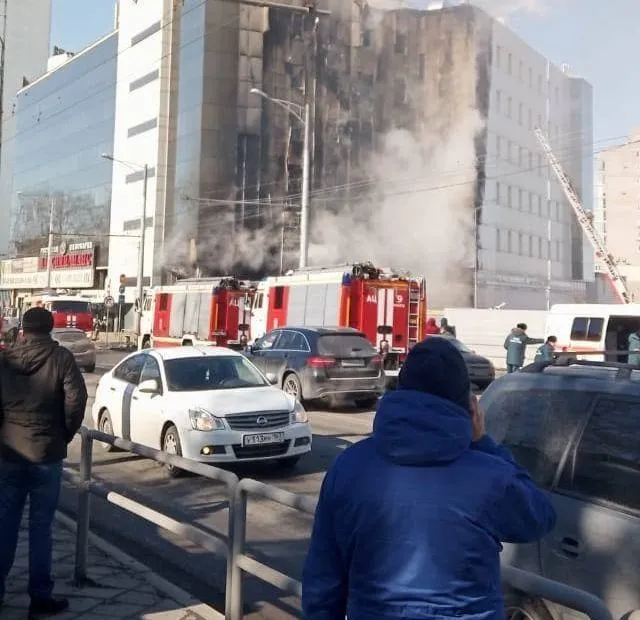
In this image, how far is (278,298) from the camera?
2272 centimetres

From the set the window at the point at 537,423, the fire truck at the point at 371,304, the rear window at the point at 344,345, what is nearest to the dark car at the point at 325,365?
the rear window at the point at 344,345

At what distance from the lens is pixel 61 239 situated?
67.1m

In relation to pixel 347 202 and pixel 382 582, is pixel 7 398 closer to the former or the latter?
pixel 382 582

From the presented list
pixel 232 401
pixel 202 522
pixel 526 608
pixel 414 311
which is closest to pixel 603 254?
pixel 414 311

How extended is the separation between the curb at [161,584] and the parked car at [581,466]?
1805 millimetres

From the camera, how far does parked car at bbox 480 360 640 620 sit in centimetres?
299

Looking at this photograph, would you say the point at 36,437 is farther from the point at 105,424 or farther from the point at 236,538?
the point at 105,424

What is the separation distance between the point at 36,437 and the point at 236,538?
1.26m

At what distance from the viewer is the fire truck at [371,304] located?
19.5 m

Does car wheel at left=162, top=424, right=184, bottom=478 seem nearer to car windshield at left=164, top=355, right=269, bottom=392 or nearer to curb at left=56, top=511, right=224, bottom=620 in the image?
car windshield at left=164, top=355, right=269, bottom=392

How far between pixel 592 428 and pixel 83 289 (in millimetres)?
61988

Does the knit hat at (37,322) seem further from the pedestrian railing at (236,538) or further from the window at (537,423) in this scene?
the window at (537,423)

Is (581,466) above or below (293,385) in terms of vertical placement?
above

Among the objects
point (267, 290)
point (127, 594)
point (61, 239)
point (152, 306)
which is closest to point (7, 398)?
point (127, 594)
